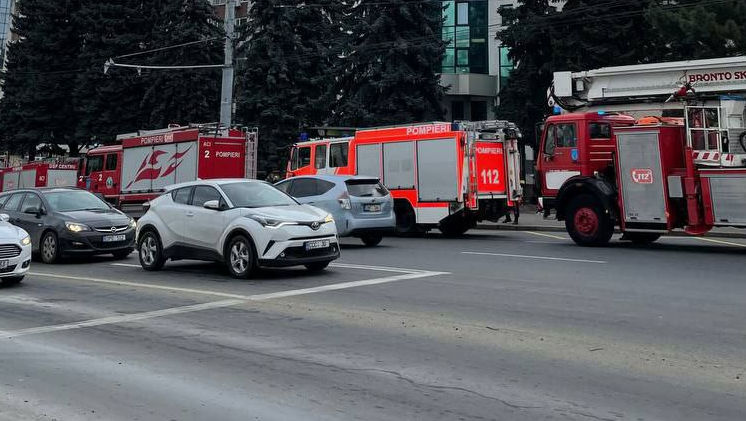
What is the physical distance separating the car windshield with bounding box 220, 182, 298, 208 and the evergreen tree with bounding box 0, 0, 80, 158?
38896mm

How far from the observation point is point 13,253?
10.6m

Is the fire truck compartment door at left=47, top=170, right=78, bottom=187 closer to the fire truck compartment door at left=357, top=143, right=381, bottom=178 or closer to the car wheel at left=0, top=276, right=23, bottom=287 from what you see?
the fire truck compartment door at left=357, top=143, right=381, bottom=178

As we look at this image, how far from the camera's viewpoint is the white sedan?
10.5m

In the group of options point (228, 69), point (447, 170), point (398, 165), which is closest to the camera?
point (447, 170)

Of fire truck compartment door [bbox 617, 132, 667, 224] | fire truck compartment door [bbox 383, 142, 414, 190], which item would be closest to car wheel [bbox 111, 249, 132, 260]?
fire truck compartment door [bbox 383, 142, 414, 190]

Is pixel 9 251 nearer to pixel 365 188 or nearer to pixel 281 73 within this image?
pixel 365 188

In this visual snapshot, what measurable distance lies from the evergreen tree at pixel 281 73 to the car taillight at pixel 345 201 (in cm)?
1989

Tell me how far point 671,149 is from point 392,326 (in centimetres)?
980

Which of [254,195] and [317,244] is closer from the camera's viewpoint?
[317,244]

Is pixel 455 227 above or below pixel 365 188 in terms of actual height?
below

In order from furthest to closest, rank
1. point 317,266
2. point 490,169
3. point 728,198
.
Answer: point 490,169
point 728,198
point 317,266

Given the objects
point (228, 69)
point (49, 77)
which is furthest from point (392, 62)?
point (49, 77)

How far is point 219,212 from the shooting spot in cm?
1131

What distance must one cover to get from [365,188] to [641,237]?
6657 mm
